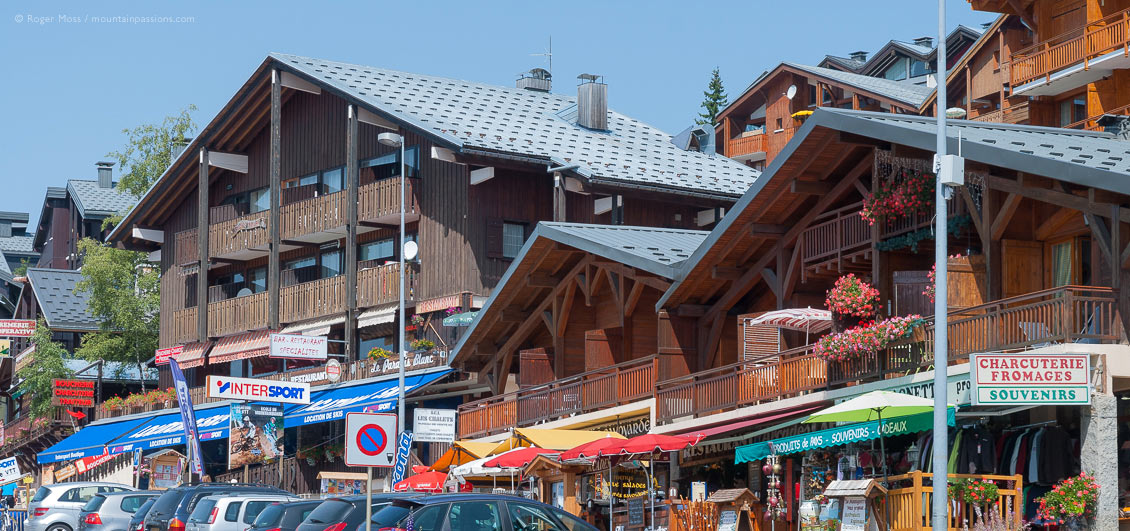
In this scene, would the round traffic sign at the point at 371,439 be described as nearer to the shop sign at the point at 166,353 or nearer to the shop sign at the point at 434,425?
the shop sign at the point at 434,425

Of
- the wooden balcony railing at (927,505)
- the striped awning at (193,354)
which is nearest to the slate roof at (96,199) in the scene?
the striped awning at (193,354)

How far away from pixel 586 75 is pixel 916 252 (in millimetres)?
21266

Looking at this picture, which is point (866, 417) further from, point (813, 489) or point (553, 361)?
point (553, 361)

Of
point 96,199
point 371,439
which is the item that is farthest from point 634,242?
point 96,199

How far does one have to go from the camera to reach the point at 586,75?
46.8 meters

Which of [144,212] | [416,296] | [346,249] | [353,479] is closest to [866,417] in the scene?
[353,479]

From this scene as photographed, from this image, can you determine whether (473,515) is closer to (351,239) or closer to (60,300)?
(351,239)

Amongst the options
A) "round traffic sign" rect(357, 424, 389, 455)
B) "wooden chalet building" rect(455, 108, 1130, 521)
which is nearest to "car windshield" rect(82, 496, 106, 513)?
"wooden chalet building" rect(455, 108, 1130, 521)

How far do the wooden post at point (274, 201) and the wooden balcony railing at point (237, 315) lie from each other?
80 cm

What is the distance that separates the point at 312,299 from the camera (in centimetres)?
4575

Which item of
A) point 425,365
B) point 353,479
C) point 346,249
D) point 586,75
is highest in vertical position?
point 586,75

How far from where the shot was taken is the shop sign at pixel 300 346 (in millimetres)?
40781

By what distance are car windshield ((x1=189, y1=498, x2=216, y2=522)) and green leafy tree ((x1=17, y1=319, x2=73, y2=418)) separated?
1377 inches

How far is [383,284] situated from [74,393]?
59.6 ft
